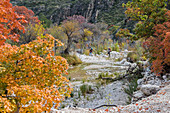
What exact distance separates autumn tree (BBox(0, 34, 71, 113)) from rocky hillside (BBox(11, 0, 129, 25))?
4728 centimetres

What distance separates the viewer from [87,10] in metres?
56.6

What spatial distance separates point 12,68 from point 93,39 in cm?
3440

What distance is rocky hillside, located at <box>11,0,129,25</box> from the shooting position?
5099cm

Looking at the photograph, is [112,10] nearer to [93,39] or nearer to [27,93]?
[93,39]

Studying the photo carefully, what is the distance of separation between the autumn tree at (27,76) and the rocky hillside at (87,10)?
1862 inches

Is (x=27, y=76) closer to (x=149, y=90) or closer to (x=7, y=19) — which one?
(x=149, y=90)

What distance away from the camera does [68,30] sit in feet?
55.1

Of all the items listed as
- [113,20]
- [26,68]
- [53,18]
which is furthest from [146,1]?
[53,18]

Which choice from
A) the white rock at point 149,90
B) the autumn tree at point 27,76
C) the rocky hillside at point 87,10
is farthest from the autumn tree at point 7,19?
the rocky hillside at point 87,10

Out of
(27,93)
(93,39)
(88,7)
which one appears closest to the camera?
(27,93)

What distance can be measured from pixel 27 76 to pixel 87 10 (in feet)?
188

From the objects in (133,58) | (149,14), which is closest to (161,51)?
(149,14)

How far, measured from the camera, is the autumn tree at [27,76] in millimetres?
2188

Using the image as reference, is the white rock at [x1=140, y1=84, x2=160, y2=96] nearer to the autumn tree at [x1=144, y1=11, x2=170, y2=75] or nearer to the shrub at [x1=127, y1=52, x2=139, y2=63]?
the autumn tree at [x1=144, y1=11, x2=170, y2=75]
